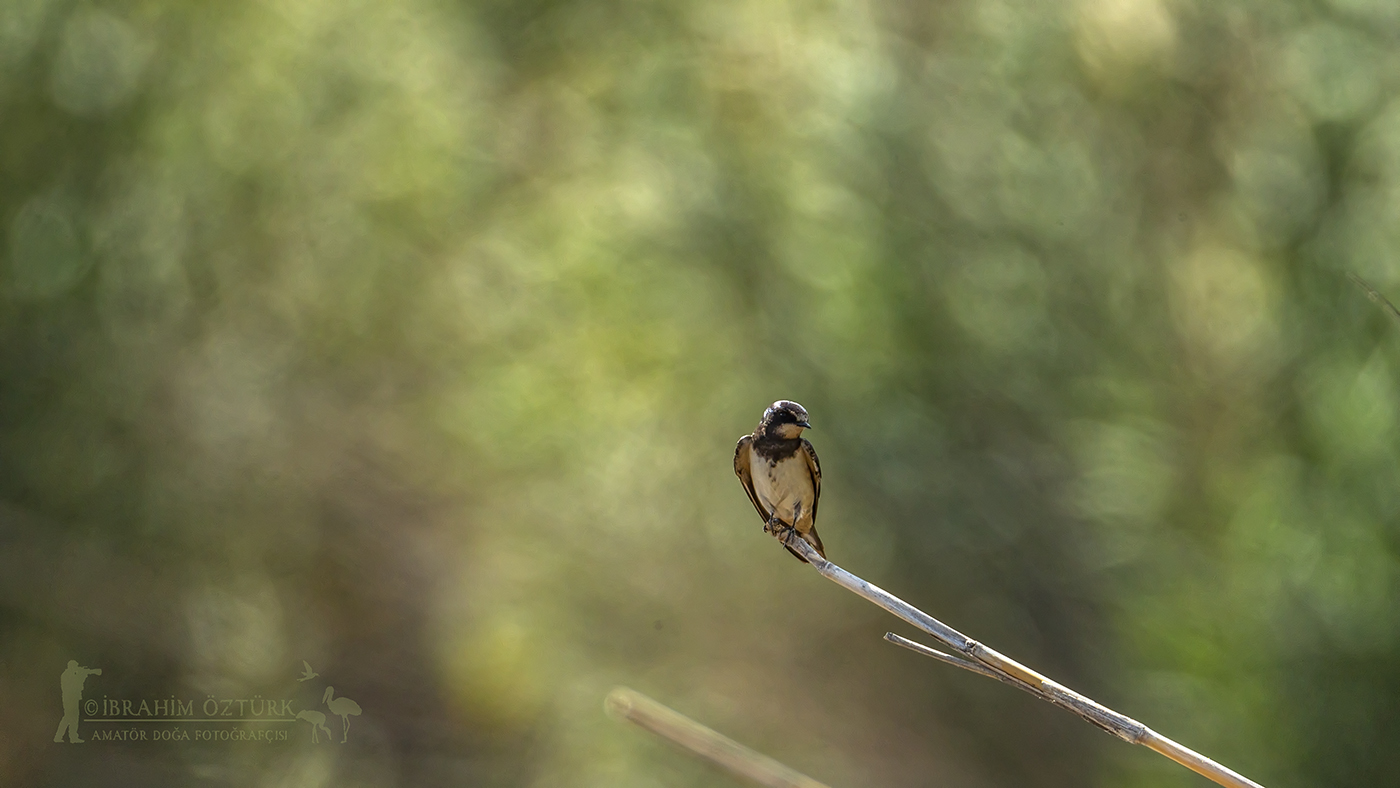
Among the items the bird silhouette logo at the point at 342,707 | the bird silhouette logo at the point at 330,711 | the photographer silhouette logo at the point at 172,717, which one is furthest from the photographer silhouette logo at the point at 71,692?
the bird silhouette logo at the point at 342,707

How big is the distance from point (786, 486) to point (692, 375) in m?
3.78

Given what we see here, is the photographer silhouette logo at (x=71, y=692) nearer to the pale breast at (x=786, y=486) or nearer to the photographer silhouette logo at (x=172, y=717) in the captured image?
the photographer silhouette logo at (x=172, y=717)

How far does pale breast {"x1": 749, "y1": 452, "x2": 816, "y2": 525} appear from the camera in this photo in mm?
2615

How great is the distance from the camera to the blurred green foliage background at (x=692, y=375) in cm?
428

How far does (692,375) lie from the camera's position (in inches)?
251

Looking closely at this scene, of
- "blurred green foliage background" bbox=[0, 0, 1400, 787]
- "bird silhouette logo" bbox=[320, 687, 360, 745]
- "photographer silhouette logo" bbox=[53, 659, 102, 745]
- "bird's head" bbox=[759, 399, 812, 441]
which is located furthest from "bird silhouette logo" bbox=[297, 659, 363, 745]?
"bird's head" bbox=[759, 399, 812, 441]

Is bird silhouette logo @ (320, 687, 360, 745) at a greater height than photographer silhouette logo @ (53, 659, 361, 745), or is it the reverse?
bird silhouette logo @ (320, 687, 360, 745)

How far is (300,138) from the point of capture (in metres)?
5.93

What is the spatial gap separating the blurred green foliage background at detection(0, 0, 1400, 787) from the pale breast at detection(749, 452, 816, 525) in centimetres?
248

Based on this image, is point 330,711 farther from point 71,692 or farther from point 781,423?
point 781,423

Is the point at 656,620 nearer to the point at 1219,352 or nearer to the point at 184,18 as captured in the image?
the point at 1219,352

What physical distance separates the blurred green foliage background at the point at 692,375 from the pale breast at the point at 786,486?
2.48 metres

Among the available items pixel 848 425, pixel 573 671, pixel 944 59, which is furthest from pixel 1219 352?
pixel 573 671

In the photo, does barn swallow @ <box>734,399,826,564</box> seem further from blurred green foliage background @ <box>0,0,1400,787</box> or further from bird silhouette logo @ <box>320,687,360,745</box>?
bird silhouette logo @ <box>320,687,360,745</box>
